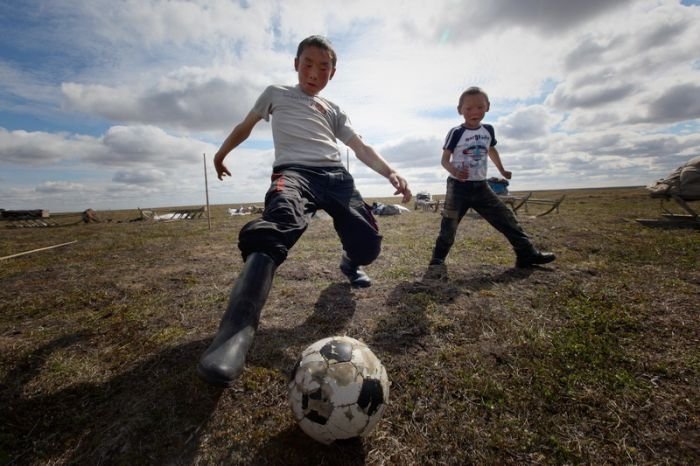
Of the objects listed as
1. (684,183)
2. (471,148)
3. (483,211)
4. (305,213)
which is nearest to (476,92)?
(471,148)

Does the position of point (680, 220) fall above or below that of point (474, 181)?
below

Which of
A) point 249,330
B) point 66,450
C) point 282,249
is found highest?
point 282,249

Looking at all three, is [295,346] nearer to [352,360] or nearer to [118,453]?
[352,360]

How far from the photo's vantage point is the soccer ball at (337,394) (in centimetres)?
160

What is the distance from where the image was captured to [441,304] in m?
3.48

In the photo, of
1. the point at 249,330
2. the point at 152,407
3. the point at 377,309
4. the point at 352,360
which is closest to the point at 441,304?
the point at 377,309

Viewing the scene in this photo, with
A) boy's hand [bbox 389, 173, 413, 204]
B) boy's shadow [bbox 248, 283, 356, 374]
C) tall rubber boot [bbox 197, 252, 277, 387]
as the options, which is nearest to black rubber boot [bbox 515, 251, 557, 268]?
boy's hand [bbox 389, 173, 413, 204]

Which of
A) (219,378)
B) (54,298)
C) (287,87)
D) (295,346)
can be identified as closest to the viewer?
(219,378)

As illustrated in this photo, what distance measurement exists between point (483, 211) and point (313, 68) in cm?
332

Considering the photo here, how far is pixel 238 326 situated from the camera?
196cm

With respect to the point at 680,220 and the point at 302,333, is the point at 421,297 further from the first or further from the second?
the point at 680,220

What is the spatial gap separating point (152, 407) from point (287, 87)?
3.10 meters

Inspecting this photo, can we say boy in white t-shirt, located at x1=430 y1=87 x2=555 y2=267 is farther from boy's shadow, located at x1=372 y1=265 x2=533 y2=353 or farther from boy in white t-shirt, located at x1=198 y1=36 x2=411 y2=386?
boy in white t-shirt, located at x1=198 y1=36 x2=411 y2=386

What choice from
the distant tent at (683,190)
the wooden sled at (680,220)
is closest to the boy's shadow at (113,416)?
the distant tent at (683,190)
